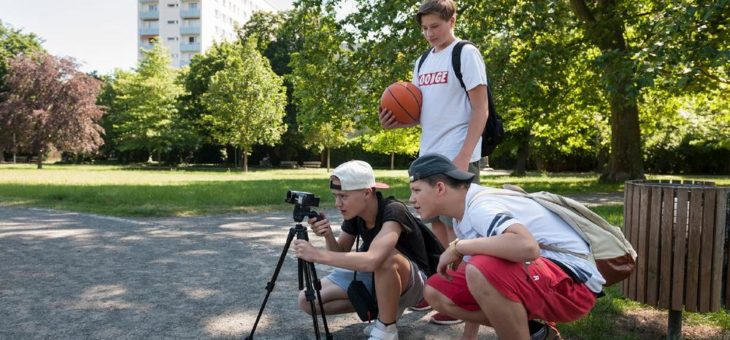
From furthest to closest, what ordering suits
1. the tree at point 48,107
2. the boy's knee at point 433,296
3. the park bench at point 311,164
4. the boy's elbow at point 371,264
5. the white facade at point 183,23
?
1. the white facade at point 183,23
2. the park bench at point 311,164
3. the tree at point 48,107
4. the boy's elbow at point 371,264
5. the boy's knee at point 433,296

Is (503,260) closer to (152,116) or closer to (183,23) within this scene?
(152,116)

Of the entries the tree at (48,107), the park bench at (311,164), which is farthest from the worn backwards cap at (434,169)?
the park bench at (311,164)

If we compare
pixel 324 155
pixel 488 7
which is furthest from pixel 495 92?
pixel 324 155

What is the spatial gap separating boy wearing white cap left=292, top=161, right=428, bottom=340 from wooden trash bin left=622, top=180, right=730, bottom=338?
147 centimetres

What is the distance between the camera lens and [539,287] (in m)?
2.88

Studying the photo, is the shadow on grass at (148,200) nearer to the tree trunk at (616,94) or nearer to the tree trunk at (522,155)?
the tree trunk at (616,94)

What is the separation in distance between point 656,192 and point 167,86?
43.1 meters

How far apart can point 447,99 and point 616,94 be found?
10.8 m

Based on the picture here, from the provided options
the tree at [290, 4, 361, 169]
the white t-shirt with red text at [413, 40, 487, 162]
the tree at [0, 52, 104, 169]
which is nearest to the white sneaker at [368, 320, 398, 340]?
the white t-shirt with red text at [413, 40, 487, 162]

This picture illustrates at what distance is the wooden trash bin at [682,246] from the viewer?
3.54m

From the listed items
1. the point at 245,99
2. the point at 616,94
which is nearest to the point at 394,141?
the point at 245,99

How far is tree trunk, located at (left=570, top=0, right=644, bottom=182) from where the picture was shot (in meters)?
13.8

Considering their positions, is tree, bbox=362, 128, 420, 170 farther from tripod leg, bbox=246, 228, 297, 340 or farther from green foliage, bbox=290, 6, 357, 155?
tripod leg, bbox=246, 228, 297, 340

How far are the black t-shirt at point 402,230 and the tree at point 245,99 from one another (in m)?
32.0
